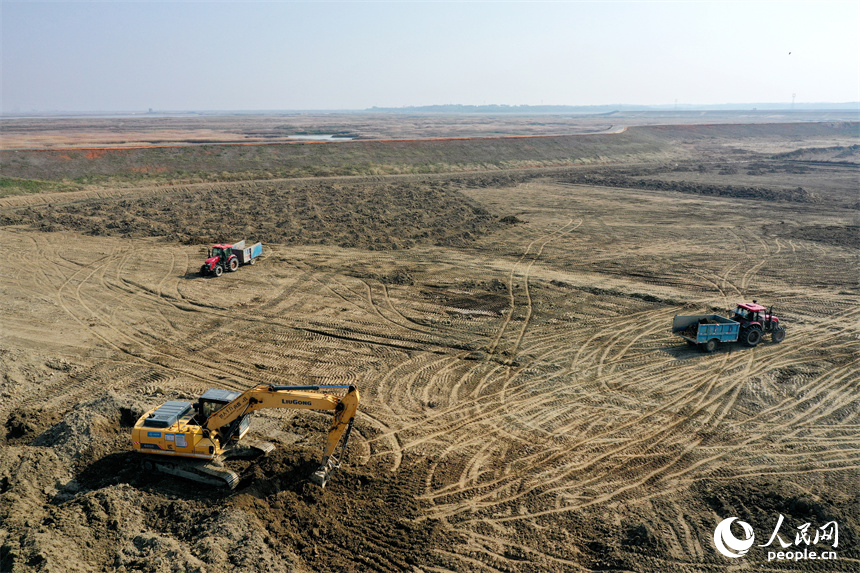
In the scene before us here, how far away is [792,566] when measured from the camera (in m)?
9.85

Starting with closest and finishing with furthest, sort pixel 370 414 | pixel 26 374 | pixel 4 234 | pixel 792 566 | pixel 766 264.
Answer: pixel 792 566
pixel 370 414
pixel 26 374
pixel 766 264
pixel 4 234

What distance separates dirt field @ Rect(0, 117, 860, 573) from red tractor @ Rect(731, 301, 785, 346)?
0.79 m

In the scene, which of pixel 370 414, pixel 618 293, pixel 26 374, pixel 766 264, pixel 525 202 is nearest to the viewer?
pixel 370 414

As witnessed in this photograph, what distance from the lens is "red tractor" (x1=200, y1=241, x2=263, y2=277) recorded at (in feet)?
84.2

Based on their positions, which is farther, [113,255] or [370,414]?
[113,255]

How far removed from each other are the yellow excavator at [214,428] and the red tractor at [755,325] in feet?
46.9

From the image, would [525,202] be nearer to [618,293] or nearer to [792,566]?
[618,293]

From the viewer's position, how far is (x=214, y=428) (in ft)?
38.1

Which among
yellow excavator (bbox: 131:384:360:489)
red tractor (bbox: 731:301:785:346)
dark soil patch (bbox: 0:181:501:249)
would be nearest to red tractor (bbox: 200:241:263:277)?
dark soil patch (bbox: 0:181:501:249)

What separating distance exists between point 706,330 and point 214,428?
1525 cm

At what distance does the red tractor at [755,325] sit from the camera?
61.7 ft

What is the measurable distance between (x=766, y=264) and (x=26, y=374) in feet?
102

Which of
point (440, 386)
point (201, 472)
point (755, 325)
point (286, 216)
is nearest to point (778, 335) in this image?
point (755, 325)

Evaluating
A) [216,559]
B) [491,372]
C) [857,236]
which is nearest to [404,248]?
[491,372]
